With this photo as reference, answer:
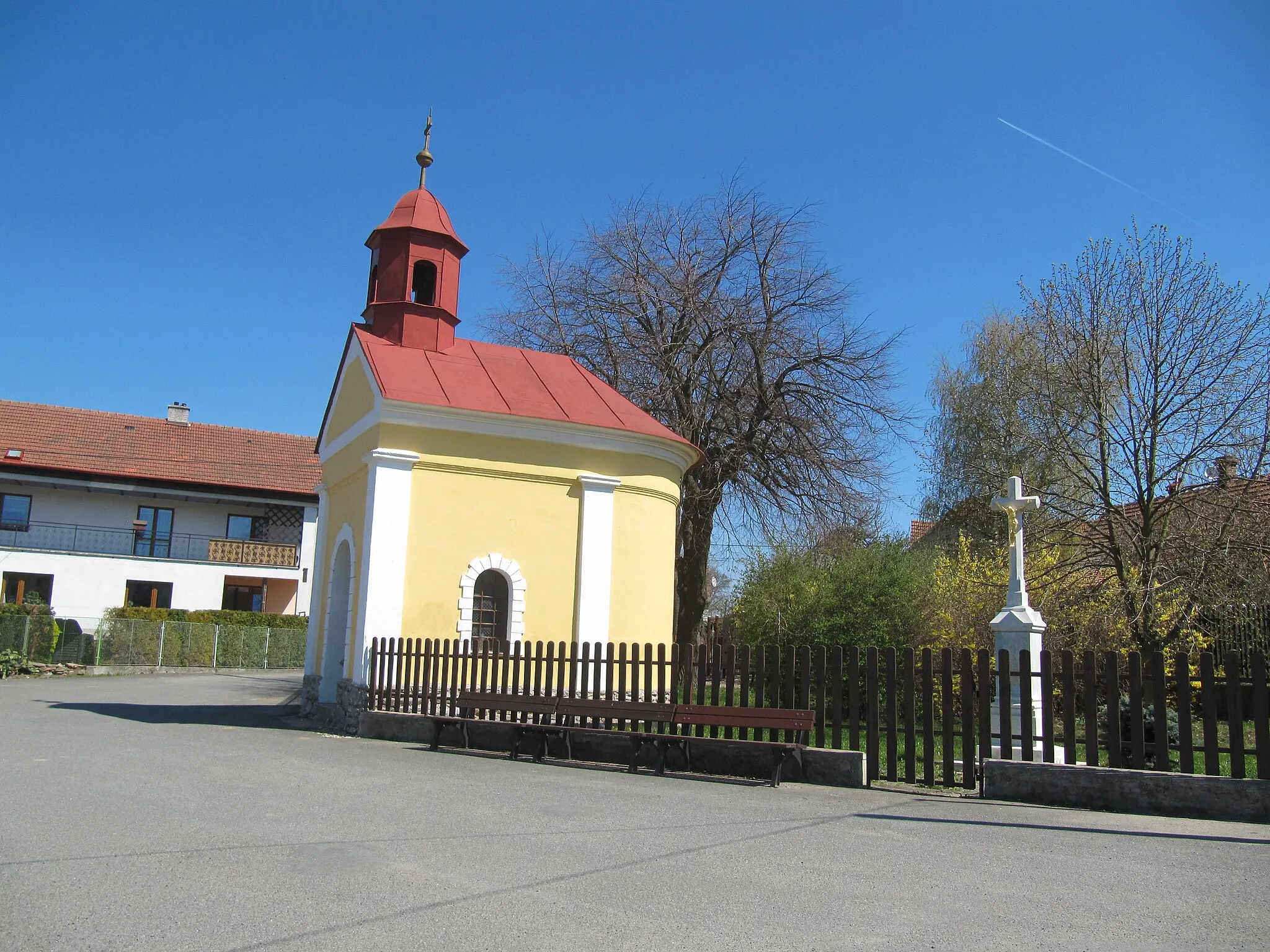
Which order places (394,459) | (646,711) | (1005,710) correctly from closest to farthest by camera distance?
(1005,710) → (646,711) → (394,459)

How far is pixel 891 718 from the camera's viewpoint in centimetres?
984

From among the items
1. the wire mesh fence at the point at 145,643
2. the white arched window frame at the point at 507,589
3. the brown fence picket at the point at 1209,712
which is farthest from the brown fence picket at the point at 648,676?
the wire mesh fence at the point at 145,643

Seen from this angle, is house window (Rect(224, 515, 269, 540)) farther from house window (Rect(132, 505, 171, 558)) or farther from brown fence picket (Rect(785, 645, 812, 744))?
brown fence picket (Rect(785, 645, 812, 744))

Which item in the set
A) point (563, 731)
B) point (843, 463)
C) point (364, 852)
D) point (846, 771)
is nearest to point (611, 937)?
point (364, 852)

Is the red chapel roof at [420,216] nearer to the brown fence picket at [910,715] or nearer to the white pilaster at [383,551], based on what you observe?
the white pilaster at [383,551]

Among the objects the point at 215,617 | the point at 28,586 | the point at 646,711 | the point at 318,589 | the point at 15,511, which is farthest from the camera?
the point at 15,511

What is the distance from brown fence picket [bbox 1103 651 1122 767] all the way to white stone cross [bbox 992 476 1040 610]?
2.24 meters

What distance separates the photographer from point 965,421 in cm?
3166

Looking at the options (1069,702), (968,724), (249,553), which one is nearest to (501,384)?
(968,724)

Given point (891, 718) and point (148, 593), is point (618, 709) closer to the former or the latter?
point (891, 718)

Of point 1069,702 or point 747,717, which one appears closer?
point 1069,702

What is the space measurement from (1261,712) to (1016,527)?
3.97 m

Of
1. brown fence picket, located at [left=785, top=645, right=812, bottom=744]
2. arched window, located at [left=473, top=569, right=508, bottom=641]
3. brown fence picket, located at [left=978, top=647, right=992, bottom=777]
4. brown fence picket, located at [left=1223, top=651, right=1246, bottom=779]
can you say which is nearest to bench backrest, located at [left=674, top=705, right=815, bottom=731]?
brown fence picket, located at [left=785, top=645, right=812, bottom=744]

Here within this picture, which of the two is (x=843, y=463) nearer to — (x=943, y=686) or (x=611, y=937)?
(x=943, y=686)
